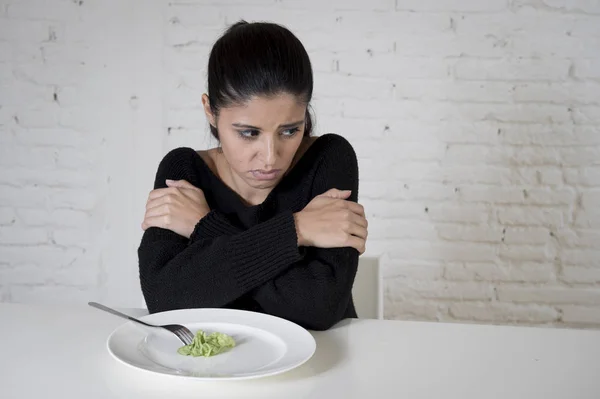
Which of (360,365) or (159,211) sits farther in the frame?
(159,211)

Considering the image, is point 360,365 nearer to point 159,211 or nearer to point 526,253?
point 159,211

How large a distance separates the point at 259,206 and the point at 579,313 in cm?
138

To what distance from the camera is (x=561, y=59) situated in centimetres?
222

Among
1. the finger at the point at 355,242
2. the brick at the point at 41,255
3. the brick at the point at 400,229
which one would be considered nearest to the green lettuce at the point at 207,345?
the finger at the point at 355,242

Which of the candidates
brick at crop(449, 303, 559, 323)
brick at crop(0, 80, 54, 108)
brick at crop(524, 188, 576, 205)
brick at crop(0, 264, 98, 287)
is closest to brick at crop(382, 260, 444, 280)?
brick at crop(449, 303, 559, 323)

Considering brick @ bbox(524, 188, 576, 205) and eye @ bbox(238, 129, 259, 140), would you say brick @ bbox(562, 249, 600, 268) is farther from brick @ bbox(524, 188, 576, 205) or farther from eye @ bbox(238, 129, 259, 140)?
eye @ bbox(238, 129, 259, 140)

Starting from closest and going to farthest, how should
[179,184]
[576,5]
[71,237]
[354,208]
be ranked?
1. [354,208]
2. [179,184]
3. [576,5]
4. [71,237]

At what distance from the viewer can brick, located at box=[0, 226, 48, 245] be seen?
2396 millimetres

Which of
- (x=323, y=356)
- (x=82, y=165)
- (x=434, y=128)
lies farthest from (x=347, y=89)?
(x=323, y=356)

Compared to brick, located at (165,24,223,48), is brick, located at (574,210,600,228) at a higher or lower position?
lower

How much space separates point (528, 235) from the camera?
2.29 m

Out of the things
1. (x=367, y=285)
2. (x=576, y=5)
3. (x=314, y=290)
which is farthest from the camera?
(x=576, y=5)

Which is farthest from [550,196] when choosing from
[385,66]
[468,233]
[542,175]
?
[385,66]

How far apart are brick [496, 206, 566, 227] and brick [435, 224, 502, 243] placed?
5 cm
